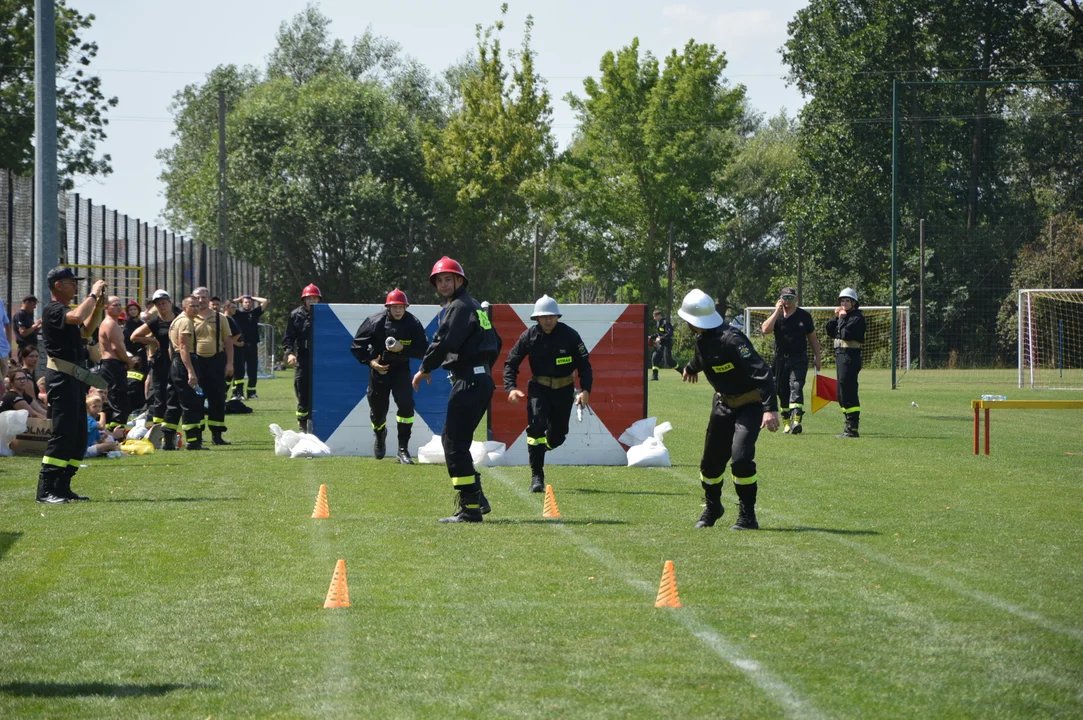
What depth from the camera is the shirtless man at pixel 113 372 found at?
1642cm

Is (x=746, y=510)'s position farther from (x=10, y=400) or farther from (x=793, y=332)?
(x=10, y=400)

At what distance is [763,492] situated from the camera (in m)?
12.9

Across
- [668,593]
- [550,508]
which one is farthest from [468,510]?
[668,593]

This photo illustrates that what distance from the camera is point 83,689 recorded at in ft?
18.7

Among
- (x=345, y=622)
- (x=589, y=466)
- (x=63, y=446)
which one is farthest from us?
(x=589, y=466)

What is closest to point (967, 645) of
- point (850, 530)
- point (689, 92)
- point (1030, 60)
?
point (850, 530)

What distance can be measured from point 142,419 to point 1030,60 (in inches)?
1954

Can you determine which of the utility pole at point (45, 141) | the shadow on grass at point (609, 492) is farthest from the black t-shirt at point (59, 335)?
the shadow on grass at point (609, 492)

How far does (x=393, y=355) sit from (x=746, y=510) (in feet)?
21.5

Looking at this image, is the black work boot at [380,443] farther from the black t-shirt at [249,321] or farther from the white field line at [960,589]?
the black t-shirt at [249,321]

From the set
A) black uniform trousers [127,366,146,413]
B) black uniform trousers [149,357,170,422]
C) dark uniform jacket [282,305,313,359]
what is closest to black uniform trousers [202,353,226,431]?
black uniform trousers [149,357,170,422]

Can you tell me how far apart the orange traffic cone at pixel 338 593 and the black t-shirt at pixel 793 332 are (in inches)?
529

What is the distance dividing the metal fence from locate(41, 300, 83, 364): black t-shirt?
3188mm

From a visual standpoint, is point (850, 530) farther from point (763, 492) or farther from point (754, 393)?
point (763, 492)
